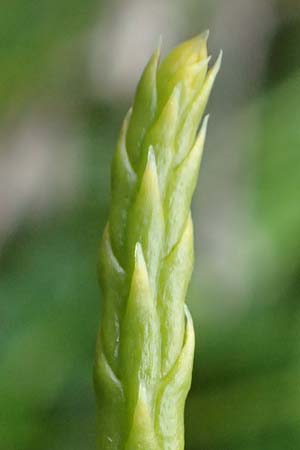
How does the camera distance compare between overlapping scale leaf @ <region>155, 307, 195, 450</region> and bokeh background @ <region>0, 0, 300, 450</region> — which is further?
bokeh background @ <region>0, 0, 300, 450</region>

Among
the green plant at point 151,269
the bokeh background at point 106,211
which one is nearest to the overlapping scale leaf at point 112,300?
the green plant at point 151,269

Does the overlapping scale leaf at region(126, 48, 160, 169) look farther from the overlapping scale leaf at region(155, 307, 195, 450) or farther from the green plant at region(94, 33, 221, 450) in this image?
the overlapping scale leaf at region(155, 307, 195, 450)

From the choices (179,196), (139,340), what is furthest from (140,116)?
(139,340)

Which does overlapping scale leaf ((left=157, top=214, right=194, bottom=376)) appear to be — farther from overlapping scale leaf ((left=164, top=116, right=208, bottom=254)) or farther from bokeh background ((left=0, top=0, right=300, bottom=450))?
bokeh background ((left=0, top=0, right=300, bottom=450))

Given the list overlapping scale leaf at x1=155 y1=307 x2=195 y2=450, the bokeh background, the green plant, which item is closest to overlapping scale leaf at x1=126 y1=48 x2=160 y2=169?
the green plant

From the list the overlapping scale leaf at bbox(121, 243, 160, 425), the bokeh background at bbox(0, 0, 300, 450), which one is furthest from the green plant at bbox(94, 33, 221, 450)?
the bokeh background at bbox(0, 0, 300, 450)

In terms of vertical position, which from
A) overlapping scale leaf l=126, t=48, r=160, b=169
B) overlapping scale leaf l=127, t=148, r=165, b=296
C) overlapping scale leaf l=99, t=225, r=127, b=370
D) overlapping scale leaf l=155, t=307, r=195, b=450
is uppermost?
overlapping scale leaf l=126, t=48, r=160, b=169

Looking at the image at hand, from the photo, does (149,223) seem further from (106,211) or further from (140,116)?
(106,211)

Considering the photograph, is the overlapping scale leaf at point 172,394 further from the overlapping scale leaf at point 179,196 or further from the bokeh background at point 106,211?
the bokeh background at point 106,211

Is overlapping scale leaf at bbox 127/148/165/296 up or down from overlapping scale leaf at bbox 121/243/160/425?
up
